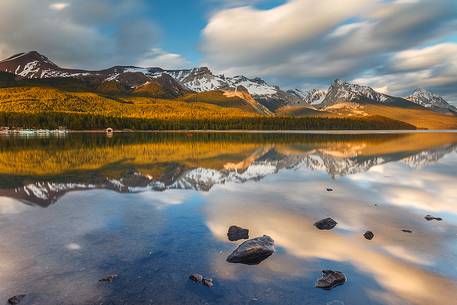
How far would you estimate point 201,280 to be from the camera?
39.4 feet

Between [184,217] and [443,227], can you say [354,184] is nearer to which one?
[443,227]

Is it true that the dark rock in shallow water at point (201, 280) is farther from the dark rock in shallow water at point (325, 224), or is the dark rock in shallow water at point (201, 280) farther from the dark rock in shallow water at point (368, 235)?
the dark rock in shallow water at point (368, 235)

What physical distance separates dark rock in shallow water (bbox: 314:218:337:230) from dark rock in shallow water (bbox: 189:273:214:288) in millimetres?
8381

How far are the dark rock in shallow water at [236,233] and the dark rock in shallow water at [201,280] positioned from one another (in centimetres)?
444

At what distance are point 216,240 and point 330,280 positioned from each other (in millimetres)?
5991

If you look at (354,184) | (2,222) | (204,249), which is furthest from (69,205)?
(354,184)

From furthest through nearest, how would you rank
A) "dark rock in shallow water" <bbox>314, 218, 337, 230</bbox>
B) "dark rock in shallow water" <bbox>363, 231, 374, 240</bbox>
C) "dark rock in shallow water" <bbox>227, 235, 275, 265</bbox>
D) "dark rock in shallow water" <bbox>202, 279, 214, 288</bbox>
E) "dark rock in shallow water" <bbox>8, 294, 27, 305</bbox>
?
"dark rock in shallow water" <bbox>314, 218, 337, 230</bbox>
"dark rock in shallow water" <bbox>363, 231, 374, 240</bbox>
"dark rock in shallow water" <bbox>227, 235, 275, 265</bbox>
"dark rock in shallow water" <bbox>202, 279, 214, 288</bbox>
"dark rock in shallow water" <bbox>8, 294, 27, 305</bbox>

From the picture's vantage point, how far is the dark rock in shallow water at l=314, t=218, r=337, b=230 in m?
18.3

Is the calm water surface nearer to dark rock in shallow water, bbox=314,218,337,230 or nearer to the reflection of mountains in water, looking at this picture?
the reflection of mountains in water

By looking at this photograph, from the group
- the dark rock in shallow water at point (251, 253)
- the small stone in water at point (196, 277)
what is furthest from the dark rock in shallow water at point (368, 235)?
the small stone in water at point (196, 277)

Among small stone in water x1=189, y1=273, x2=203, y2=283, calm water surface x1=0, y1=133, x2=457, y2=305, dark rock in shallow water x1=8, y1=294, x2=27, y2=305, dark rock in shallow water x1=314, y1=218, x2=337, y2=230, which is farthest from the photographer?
dark rock in shallow water x1=314, y1=218, x2=337, y2=230

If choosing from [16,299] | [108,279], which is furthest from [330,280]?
[16,299]

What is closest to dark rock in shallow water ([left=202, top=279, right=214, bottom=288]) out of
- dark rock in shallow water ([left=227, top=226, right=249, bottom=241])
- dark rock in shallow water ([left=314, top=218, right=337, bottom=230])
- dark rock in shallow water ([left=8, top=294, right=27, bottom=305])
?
dark rock in shallow water ([left=227, top=226, right=249, bottom=241])

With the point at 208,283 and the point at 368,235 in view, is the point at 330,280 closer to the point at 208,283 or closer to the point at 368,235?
the point at 208,283
